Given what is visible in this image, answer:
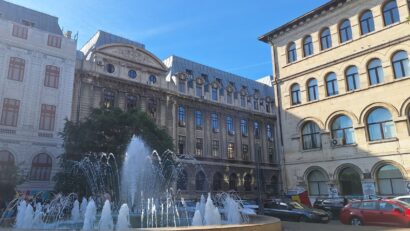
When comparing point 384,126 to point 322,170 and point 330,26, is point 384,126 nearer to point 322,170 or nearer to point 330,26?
point 322,170

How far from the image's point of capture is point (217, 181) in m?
45.3

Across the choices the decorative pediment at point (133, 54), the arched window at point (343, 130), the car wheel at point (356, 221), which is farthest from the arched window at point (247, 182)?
the car wheel at point (356, 221)

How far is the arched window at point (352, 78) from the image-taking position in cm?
2431

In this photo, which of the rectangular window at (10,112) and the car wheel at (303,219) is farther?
the rectangular window at (10,112)

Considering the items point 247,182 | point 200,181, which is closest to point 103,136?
point 200,181

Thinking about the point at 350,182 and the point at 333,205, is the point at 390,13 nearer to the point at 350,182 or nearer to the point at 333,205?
the point at 350,182

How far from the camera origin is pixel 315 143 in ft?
85.4

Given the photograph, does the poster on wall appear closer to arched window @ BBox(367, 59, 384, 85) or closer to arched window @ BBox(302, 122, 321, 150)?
arched window @ BBox(302, 122, 321, 150)

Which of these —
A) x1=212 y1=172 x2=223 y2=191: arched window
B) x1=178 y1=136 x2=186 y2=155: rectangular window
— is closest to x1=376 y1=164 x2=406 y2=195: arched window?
x1=178 y1=136 x2=186 y2=155: rectangular window

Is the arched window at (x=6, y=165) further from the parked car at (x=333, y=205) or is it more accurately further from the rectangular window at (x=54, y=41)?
the parked car at (x=333, y=205)

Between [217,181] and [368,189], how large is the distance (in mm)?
25090

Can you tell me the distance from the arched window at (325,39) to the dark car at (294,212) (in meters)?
13.0

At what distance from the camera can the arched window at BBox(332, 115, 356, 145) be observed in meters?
24.0

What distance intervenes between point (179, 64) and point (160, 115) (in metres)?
10.5
